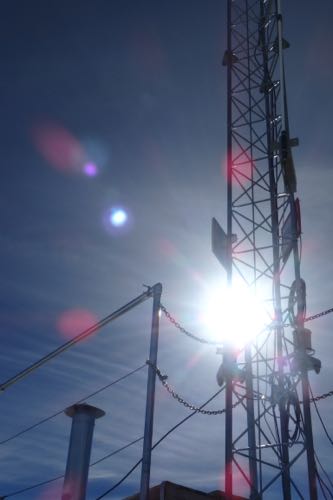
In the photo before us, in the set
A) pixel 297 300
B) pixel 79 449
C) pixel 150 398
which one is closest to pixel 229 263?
pixel 297 300

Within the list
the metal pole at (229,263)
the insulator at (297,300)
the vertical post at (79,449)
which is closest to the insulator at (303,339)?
the insulator at (297,300)

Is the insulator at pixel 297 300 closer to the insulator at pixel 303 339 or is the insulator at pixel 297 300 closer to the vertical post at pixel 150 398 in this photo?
the insulator at pixel 303 339

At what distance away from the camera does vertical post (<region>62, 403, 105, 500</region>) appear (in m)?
13.7

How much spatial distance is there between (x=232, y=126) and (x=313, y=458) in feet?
34.5

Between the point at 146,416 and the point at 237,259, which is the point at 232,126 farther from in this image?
the point at 146,416

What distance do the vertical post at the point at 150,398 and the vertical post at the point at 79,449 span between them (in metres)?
2.56

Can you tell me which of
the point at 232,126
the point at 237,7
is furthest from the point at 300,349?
the point at 237,7

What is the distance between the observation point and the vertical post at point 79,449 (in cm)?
1366

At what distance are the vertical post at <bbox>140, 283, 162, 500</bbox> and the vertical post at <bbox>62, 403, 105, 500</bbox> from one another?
256 centimetres

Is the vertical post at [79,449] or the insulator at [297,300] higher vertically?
the insulator at [297,300]

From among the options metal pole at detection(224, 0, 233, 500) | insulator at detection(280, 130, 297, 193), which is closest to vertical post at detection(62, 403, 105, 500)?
metal pole at detection(224, 0, 233, 500)

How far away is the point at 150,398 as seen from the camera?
Answer: 12.7m

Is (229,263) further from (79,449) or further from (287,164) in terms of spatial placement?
(79,449)

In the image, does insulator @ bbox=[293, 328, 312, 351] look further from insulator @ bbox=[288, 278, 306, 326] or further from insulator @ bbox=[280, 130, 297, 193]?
insulator @ bbox=[280, 130, 297, 193]
